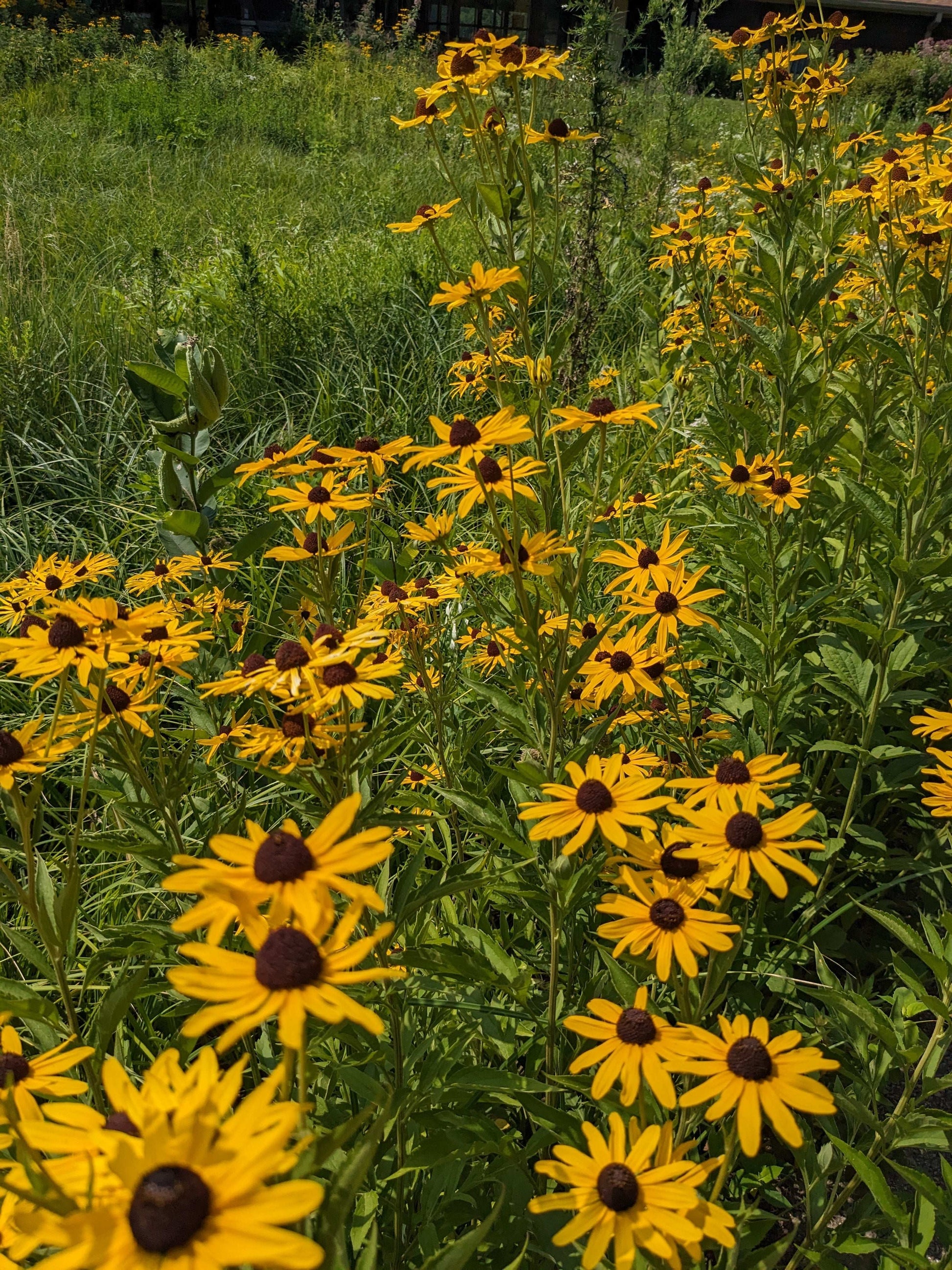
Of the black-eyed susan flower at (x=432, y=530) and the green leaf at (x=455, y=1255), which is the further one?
the black-eyed susan flower at (x=432, y=530)

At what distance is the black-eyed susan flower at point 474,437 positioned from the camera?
4.50 feet

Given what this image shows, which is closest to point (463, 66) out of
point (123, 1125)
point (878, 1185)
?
point (123, 1125)

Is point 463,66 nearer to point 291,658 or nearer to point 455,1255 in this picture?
point 291,658

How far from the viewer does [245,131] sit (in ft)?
30.4

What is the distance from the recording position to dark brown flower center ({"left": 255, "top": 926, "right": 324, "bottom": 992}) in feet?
2.24

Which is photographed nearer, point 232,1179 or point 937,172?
point 232,1179

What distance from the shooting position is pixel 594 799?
3.73ft

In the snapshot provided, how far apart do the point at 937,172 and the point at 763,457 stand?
94 centimetres

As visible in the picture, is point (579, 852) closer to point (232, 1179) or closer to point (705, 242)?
point (232, 1179)

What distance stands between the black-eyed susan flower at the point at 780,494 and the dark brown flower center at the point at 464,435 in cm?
87

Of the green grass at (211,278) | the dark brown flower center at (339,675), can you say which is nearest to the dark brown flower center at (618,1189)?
the dark brown flower center at (339,675)

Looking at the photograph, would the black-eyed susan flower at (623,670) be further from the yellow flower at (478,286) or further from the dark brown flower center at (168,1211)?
the dark brown flower center at (168,1211)

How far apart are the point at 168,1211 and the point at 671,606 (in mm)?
1371

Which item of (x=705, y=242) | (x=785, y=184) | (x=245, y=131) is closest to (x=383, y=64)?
(x=245, y=131)
